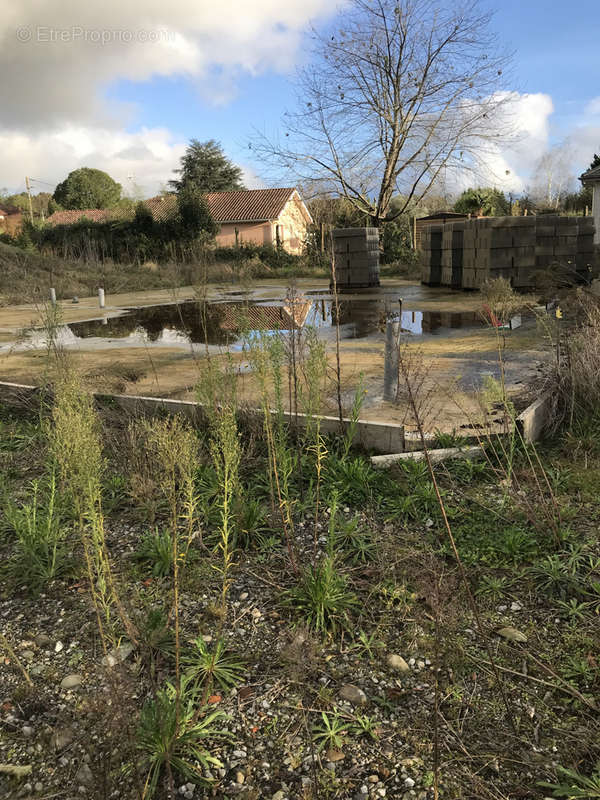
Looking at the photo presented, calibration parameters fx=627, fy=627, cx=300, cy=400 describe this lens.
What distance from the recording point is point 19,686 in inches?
91.2

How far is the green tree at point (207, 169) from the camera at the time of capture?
153 ft

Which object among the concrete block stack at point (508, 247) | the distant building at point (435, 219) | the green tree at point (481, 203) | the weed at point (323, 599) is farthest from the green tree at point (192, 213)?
the weed at point (323, 599)

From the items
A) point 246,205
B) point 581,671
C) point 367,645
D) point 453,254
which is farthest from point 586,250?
point 246,205

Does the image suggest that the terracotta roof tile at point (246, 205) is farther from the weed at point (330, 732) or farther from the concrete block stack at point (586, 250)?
the weed at point (330, 732)

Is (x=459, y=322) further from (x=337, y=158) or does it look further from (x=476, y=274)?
(x=337, y=158)

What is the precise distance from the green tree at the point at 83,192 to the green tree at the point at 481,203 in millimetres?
33649

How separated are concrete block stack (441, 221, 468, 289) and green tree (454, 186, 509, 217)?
17.5 meters

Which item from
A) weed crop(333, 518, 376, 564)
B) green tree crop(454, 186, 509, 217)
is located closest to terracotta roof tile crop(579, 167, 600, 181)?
green tree crop(454, 186, 509, 217)

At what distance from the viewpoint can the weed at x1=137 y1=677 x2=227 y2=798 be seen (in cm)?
190

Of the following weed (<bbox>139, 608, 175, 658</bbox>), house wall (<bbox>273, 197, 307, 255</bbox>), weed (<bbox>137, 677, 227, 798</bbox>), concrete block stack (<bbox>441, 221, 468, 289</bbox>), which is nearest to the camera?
weed (<bbox>137, 677, 227, 798</bbox>)

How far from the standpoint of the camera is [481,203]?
32.8 metres

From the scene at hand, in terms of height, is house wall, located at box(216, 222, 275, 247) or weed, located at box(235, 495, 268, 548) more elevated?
house wall, located at box(216, 222, 275, 247)

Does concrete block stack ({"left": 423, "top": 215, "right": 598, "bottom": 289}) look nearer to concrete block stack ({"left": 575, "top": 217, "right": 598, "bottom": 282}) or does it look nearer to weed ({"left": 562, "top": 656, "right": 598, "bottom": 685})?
concrete block stack ({"left": 575, "top": 217, "right": 598, "bottom": 282})

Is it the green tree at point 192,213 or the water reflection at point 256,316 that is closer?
the water reflection at point 256,316
